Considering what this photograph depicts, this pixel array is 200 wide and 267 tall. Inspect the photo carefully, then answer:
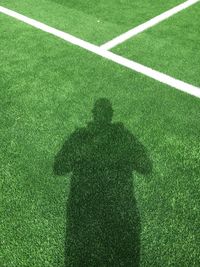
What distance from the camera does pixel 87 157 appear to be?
4781 millimetres

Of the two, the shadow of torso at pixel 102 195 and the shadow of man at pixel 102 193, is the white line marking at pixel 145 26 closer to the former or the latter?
the shadow of man at pixel 102 193

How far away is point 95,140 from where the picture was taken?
16.6ft

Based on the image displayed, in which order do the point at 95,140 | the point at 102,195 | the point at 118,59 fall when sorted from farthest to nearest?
the point at 118,59
the point at 95,140
the point at 102,195

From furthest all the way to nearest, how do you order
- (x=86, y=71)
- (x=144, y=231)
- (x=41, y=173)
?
(x=86, y=71) → (x=41, y=173) → (x=144, y=231)

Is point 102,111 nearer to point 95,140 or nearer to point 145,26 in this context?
point 95,140

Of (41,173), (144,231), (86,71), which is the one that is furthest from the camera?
(86,71)

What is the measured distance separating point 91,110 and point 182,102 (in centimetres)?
161

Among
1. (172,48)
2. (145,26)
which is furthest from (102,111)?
(145,26)

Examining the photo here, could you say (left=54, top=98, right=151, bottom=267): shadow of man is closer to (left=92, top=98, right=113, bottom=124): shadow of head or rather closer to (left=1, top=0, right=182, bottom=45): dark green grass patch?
(left=92, top=98, right=113, bottom=124): shadow of head

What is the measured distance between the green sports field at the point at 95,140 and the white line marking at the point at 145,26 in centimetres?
19

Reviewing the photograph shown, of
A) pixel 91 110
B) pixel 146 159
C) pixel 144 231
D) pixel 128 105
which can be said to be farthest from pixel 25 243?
pixel 128 105

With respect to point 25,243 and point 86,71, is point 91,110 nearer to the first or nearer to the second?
point 86,71

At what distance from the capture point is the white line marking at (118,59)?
6180 mm

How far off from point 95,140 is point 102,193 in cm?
102
